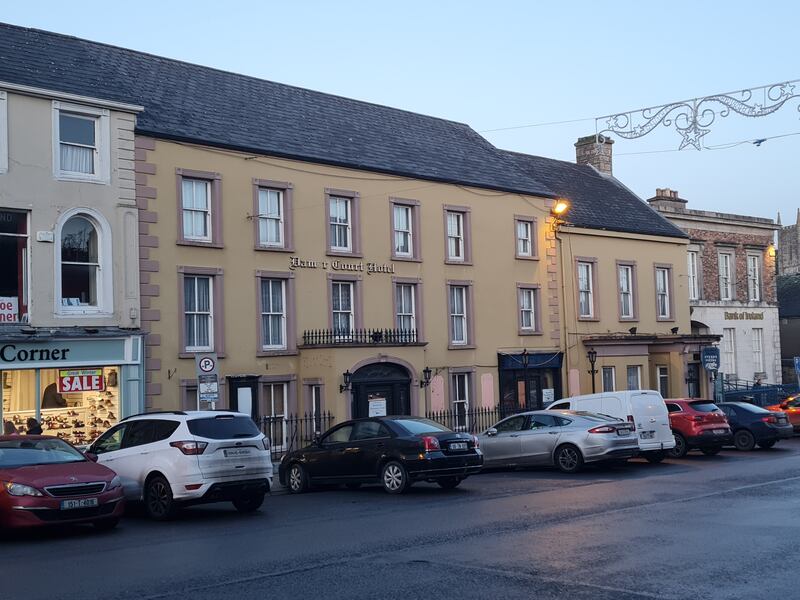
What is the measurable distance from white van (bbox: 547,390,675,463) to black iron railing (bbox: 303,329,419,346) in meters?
6.75

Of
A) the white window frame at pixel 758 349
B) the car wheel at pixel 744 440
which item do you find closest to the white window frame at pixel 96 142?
the car wheel at pixel 744 440

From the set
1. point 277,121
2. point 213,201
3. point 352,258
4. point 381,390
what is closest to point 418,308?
point 352,258

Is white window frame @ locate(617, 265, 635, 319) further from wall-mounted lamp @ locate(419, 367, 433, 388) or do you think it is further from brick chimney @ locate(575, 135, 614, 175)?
wall-mounted lamp @ locate(419, 367, 433, 388)

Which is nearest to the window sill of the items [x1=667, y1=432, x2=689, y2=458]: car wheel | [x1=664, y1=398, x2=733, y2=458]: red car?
[x1=664, y1=398, x2=733, y2=458]: red car

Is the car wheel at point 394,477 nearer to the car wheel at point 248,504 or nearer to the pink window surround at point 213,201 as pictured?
the car wheel at point 248,504

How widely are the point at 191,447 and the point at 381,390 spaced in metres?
13.5

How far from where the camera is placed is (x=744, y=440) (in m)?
27.0

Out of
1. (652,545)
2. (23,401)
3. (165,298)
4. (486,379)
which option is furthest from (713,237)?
(652,545)

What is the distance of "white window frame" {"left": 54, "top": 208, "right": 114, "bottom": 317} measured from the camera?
22531mm

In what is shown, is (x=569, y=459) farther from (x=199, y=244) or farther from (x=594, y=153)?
(x=594, y=153)

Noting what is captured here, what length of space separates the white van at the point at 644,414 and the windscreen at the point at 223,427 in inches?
390

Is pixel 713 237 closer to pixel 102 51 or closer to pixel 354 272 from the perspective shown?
pixel 354 272

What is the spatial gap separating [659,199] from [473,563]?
118ft

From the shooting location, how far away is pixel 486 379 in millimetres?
32125
